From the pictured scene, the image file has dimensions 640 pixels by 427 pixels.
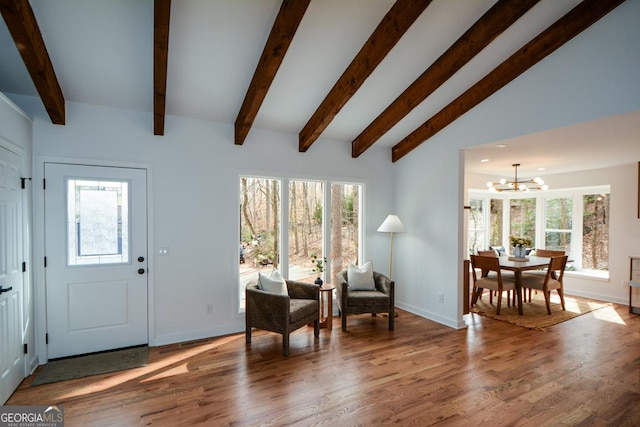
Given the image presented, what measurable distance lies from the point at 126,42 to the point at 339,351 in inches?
140

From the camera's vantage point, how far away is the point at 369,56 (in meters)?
2.87

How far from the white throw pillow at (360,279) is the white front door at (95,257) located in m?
2.55

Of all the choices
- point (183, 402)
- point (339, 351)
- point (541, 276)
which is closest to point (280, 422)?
point (183, 402)

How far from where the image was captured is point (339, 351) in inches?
133

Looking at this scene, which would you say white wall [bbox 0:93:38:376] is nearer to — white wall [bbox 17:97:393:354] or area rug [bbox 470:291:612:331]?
white wall [bbox 17:97:393:354]

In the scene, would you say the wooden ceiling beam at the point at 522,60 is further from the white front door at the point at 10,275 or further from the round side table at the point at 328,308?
the white front door at the point at 10,275

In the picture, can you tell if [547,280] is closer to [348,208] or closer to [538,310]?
[538,310]

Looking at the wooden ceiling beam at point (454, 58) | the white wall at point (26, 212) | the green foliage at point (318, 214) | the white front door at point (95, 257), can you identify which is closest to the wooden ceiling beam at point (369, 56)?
the wooden ceiling beam at point (454, 58)

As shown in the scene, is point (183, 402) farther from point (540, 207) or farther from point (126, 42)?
point (540, 207)

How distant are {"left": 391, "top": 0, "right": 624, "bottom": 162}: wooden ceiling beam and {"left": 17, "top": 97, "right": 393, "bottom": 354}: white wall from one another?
209 cm

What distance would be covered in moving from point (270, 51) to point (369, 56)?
91 centimetres

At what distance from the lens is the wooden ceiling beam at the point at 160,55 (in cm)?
216

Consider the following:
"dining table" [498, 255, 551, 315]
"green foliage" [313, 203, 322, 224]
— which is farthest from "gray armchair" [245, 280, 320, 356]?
"dining table" [498, 255, 551, 315]

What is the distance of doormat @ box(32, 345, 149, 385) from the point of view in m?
2.83
